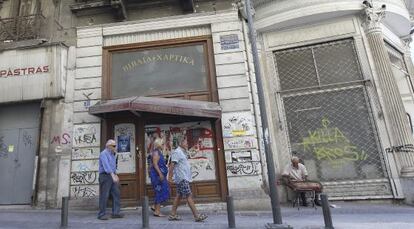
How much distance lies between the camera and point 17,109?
895 centimetres

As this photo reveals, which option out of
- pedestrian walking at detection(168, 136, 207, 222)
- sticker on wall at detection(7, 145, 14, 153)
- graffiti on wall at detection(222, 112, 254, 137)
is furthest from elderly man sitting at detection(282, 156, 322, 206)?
sticker on wall at detection(7, 145, 14, 153)

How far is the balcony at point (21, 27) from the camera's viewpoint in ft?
30.6

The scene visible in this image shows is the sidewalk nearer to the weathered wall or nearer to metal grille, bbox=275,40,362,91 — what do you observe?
the weathered wall

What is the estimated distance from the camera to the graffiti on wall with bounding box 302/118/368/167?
8.46 metres

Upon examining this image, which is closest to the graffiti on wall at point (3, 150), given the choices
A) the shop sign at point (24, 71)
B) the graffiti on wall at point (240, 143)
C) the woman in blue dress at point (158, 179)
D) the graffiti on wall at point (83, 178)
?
the shop sign at point (24, 71)

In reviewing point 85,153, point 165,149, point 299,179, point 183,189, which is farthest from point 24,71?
point 299,179

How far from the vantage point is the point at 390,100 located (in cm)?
849

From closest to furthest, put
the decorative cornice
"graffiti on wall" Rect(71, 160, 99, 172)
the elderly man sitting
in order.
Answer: the elderly man sitting, "graffiti on wall" Rect(71, 160, 99, 172), the decorative cornice

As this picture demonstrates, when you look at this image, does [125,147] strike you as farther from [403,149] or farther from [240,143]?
[403,149]

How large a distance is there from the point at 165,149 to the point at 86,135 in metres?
2.32

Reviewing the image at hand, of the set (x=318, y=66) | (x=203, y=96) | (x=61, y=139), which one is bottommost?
(x=61, y=139)

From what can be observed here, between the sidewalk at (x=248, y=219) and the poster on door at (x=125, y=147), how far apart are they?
120 cm

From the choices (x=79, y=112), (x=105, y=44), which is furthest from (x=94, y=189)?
(x=105, y=44)

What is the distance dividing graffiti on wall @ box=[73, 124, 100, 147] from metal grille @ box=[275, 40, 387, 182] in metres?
5.71
